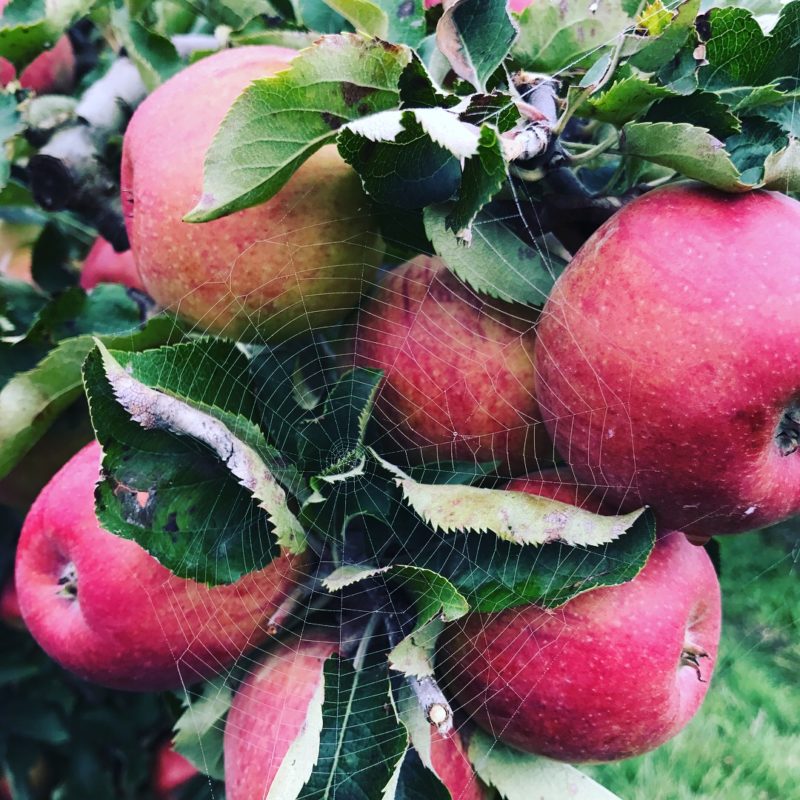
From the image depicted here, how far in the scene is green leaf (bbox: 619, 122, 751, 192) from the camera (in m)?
0.47

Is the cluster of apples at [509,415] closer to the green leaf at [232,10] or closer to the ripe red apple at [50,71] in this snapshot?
the green leaf at [232,10]

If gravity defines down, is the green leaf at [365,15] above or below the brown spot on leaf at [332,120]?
above

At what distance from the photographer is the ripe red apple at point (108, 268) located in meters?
0.91

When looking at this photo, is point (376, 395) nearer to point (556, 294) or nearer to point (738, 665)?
point (556, 294)

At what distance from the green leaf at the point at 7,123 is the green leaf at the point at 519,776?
26.0 inches

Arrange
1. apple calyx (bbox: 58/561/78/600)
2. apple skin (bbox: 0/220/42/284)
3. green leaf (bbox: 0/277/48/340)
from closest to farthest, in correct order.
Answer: apple calyx (bbox: 58/561/78/600) < green leaf (bbox: 0/277/48/340) < apple skin (bbox: 0/220/42/284)

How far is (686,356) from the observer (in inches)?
18.6

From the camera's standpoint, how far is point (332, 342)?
0.65 meters

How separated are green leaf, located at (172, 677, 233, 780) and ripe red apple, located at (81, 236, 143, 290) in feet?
1.42

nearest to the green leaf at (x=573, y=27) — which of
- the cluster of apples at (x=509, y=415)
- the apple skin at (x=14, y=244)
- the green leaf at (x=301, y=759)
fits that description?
the cluster of apples at (x=509, y=415)

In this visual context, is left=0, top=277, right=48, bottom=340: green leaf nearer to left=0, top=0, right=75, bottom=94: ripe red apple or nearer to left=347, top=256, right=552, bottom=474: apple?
left=0, top=0, right=75, bottom=94: ripe red apple

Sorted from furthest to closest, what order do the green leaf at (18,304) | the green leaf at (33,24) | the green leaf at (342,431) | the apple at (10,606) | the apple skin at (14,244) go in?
the apple skin at (14,244)
the apple at (10,606)
the green leaf at (18,304)
the green leaf at (33,24)
the green leaf at (342,431)

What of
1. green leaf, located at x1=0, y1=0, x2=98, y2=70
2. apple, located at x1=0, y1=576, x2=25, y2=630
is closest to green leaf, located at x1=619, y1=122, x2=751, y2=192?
green leaf, located at x1=0, y1=0, x2=98, y2=70

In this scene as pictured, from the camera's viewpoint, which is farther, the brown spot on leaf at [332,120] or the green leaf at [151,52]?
the green leaf at [151,52]
